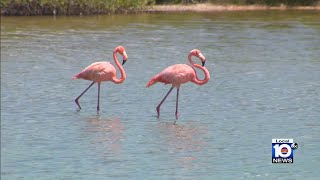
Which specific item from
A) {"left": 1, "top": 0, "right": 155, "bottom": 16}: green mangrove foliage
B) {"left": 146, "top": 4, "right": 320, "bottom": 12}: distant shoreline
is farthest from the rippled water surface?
{"left": 146, "top": 4, "right": 320, "bottom": 12}: distant shoreline

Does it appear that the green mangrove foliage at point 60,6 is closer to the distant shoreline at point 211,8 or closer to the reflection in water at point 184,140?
the distant shoreline at point 211,8

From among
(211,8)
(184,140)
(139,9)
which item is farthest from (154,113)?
(211,8)

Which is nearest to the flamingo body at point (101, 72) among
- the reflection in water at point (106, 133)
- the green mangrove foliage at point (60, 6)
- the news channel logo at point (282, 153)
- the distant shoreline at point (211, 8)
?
the reflection in water at point (106, 133)

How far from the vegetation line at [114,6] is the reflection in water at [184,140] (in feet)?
89.9

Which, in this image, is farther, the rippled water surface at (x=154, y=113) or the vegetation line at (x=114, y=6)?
the vegetation line at (x=114, y=6)

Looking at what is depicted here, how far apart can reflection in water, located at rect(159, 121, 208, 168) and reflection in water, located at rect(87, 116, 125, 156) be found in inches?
23.3

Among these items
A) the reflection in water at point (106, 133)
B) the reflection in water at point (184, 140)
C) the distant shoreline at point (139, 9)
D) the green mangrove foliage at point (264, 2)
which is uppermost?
the green mangrove foliage at point (264, 2)

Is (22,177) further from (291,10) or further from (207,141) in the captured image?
(291,10)

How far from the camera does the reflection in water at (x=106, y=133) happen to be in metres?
10.8

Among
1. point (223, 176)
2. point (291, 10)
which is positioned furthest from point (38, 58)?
point (291, 10)

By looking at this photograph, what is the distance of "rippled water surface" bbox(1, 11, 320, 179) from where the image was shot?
32.0ft

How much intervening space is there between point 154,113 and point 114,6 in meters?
27.6

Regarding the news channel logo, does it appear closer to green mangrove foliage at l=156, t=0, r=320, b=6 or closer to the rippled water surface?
the rippled water surface

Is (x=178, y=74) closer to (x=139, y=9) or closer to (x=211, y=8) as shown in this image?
(x=139, y=9)
